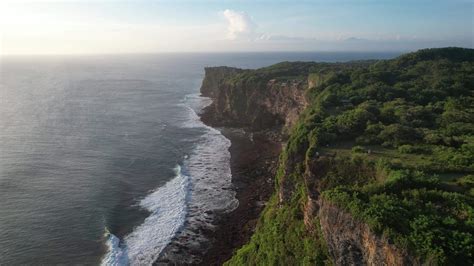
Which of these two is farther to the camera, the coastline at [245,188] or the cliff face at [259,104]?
the cliff face at [259,104]

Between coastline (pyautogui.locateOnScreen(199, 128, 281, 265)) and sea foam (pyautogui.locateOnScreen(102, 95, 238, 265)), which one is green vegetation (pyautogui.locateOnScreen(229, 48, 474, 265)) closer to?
coastline (pyautogui.locateOnScreen(199, 128, 281, 265))

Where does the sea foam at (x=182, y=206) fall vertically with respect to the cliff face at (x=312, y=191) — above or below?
below

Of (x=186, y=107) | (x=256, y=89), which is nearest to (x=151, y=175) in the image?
(x=256, y=89)

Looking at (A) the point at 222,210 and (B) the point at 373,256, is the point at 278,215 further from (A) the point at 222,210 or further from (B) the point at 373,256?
(B) the point at 373,256

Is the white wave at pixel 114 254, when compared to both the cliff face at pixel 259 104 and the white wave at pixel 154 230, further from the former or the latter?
the cliff face at pixel 259 104

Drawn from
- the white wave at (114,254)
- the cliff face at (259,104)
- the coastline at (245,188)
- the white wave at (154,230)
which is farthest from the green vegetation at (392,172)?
the cliff face at (259,104)

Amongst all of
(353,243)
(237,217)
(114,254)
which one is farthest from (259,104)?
(353,243)

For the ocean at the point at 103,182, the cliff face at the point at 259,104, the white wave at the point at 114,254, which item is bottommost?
the white wave at the point at 114,254

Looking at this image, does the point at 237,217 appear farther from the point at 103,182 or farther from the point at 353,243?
the point at 353,243
